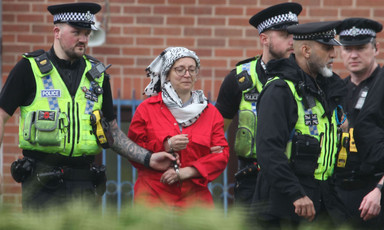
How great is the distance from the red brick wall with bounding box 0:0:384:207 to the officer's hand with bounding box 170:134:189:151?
2580mm

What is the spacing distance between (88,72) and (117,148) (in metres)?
0.61

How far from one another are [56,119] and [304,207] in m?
1.83

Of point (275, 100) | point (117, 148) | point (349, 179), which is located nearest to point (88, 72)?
point (117, 148)

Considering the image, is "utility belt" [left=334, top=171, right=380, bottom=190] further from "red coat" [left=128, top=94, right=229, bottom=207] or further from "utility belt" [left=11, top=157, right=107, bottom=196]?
"utility belt" [left=11, top=157, right=107, bottom=196]

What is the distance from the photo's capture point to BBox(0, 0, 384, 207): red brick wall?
7.66 metres

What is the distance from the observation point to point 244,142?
554 centimetres

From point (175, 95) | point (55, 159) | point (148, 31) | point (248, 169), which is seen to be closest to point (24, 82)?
point (55, 159)

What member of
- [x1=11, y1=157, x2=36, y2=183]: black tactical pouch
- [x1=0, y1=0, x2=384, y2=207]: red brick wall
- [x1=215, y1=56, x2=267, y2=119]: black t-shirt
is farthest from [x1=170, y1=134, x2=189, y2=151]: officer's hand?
[x1=0, y1=0, x2=384, y2=207]: red brick wall

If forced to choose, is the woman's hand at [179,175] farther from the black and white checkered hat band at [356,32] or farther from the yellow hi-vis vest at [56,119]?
the black and white checkered hat band at [356,32]

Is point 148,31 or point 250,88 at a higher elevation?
point 148,31

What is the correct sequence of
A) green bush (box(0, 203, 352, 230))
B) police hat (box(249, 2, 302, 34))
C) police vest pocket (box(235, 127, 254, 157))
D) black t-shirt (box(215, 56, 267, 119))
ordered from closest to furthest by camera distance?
green bush (box(0, 203, 352, 230))
police vest pocket (box(235, 127, 254, 157))
black t-shirt (box(215, 56, 267, 119))
police hat (box(249, 2, 302, 34))

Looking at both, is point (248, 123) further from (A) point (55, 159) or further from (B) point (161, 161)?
(A) point (55, 159)

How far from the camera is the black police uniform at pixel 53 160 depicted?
5.11 meters

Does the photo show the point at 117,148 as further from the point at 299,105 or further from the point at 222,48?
the point at 222,48
